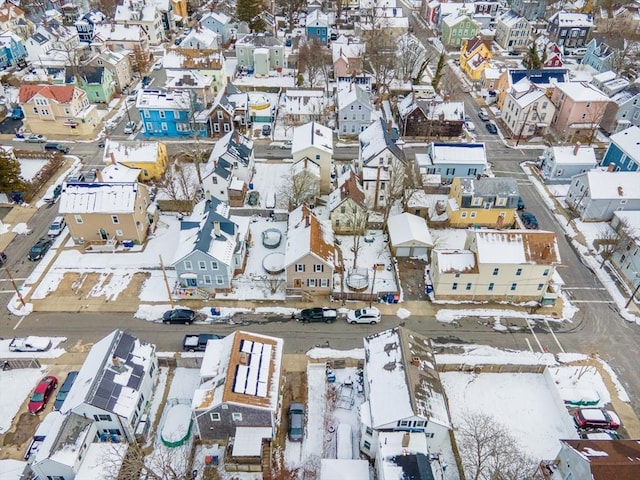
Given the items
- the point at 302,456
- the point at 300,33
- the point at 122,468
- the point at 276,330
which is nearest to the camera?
the point at 122,468

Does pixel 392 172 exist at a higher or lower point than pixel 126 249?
higher

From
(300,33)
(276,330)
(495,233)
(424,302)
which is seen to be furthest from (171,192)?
(300,33)

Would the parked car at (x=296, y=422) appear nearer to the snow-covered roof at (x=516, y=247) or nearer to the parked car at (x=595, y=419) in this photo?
the parked car at (x=595, y=419)

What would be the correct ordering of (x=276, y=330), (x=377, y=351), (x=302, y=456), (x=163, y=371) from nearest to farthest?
(x=302, y=456) < (x=377, y=351) < (x=163, y=371) < (x=276, y=330)

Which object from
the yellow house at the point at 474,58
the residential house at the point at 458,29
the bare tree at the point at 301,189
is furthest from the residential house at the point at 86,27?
the yellow house at the point at 474,58

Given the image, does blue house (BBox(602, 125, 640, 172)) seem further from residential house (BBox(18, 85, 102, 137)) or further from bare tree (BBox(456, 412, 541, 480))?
residential house (BBox(18, 85, 102, 137))

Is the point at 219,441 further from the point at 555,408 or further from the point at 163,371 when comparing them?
the point at 555,408

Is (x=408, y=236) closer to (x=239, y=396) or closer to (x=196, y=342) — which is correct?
(x=196, y=342)

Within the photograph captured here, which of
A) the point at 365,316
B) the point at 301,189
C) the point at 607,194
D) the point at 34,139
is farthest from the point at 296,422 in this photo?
the point at 34,139
